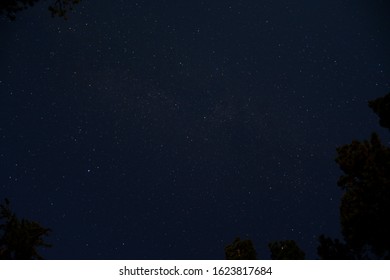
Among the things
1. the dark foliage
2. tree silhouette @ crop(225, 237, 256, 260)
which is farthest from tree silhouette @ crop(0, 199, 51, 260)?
the dark foliage

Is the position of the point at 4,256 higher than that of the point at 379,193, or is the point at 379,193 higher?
the point at 379,193

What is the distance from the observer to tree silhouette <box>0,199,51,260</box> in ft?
28.4

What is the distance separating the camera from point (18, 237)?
28.8 ft

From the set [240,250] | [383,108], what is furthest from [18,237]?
[383,108]

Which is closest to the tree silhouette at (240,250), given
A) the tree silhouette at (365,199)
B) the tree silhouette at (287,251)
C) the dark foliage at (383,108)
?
the tree silhouette at (287,251)

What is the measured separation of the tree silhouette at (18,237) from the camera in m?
Answer: 8.65

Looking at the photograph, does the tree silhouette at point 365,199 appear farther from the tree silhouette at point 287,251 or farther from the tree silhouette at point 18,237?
the tree silhouette at point 18,237

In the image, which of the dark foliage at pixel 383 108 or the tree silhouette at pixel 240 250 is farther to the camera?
the tree silhouette at pixel 240 250

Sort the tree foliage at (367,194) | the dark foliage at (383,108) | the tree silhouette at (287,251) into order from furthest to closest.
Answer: the tree silhouette at (287,251)
the dark foliage at (383,108)
the tree foliage at (367,194)
